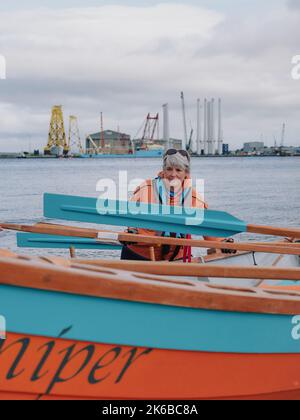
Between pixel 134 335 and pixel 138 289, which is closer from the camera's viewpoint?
pixel 138 289

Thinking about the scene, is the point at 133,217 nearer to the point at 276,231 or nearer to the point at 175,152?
the point at 175,152

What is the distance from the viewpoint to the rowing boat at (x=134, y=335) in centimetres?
351

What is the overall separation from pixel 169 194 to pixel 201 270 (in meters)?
2.07

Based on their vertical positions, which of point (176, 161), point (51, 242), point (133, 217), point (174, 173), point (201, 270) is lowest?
point (51, 242)

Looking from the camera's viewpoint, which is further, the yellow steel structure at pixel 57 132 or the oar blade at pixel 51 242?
the yellow steel structure at pixel 57 132

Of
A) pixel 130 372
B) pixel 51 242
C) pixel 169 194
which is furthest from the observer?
pixel 51 242

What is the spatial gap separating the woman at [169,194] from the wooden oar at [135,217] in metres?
0.58

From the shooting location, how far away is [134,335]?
12.3 ft

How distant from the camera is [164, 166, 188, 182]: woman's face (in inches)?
243

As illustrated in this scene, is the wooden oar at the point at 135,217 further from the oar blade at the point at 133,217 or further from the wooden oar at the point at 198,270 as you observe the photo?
the wooden oar at the point at 198,270

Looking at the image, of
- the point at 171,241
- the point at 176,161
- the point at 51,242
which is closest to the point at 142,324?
the point at 171,241

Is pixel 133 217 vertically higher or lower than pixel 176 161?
lower

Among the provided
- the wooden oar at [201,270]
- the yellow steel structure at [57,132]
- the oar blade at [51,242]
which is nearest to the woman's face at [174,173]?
the oar blade at [51,242]

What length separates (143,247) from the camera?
6.50 metres
